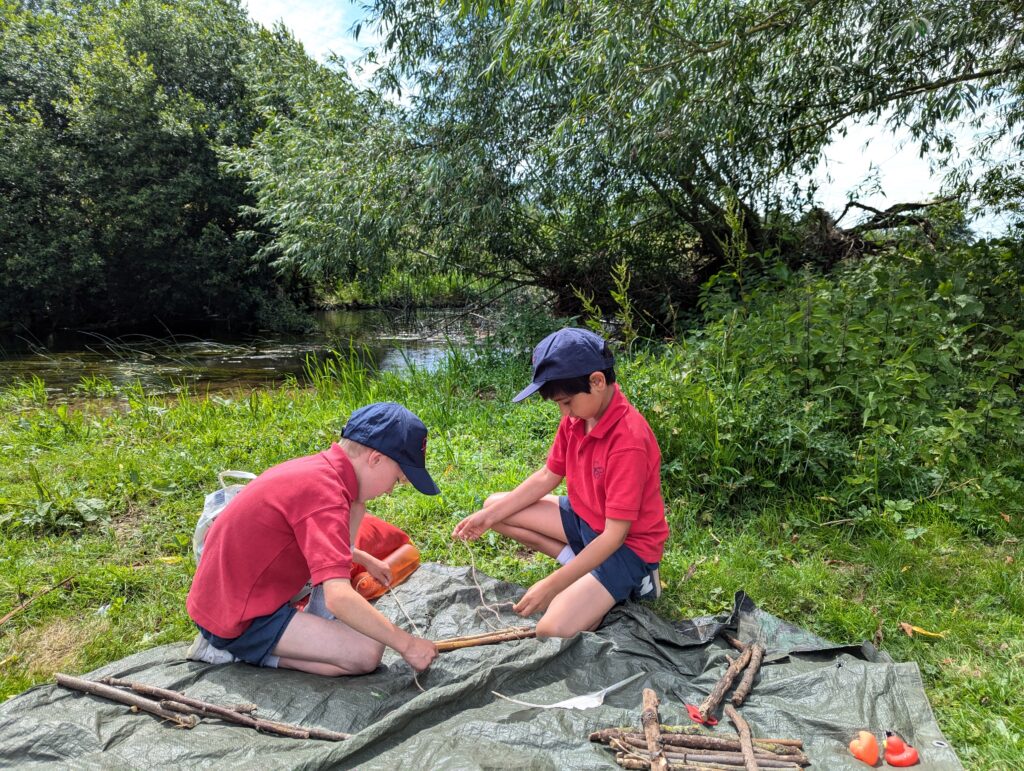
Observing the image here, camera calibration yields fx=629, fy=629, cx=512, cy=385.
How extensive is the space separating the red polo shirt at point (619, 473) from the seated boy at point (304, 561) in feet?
2.35

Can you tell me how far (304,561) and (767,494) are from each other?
8.45 feet

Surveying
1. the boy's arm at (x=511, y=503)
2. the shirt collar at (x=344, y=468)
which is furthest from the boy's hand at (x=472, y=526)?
the shirt collar at (x=344, y=468)

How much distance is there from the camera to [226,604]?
2080mm

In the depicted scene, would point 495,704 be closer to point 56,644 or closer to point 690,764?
point 690,764

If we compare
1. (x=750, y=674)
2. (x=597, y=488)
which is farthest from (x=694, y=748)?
(x=597, y=488)

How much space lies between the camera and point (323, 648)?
2.21 m

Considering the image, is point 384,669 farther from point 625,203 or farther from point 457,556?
point 625,203

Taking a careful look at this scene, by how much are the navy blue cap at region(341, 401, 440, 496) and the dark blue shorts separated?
673 mm

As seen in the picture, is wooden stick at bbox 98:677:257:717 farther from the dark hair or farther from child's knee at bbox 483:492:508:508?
the dark hair

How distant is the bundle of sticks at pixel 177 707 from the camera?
75.2 inches

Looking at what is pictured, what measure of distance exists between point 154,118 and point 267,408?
41.1 ft

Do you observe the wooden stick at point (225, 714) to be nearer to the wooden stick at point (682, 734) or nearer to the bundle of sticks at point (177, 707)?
the bundle of sticks at point (177, 707)

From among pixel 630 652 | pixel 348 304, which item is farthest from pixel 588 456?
pixel 348 304

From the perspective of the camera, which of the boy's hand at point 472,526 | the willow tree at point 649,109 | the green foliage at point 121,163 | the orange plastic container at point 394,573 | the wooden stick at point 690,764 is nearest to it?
the wooden stick at point 690,764
